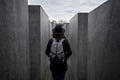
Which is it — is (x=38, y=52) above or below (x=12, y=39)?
below

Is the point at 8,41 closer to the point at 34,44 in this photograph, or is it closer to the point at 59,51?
the point at 59,51

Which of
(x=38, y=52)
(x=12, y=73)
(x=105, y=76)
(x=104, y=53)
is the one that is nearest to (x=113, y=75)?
(x=105, y=76)

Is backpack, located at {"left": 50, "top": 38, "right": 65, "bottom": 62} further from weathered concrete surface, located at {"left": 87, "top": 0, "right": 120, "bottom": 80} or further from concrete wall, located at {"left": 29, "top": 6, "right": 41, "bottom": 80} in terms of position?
concrete wall, located at {"left": 29, "top": 6, "right": 41, "bottom": 80}

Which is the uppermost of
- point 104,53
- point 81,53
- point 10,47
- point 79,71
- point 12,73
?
point 10,47

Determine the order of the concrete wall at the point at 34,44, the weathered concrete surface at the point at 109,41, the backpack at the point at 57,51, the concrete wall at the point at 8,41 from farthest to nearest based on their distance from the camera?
the concrete wall at the point at 34,44 < the backpack at the point at 57,51 < the weathered concrete surface at the point at 109,41 < the concrete wall at the point at 8,41

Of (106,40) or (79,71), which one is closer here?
(106,40)

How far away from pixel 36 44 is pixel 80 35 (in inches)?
73.6

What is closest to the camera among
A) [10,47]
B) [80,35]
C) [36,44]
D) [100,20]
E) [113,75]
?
[10,47]

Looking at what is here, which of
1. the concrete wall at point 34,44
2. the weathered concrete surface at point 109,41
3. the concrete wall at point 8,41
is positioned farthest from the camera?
the concrete wall at point 34,44

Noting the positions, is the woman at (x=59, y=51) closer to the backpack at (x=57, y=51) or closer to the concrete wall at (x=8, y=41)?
the backpack at (x=57, y=51)

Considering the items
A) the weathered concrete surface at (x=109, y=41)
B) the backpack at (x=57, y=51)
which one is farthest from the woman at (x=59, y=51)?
the weathered concrete surface at (x=109, y=41)

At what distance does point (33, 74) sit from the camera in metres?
4.23

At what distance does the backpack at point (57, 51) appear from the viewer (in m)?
2.26

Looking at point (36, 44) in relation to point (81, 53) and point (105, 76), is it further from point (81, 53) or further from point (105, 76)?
point (105, 76)
